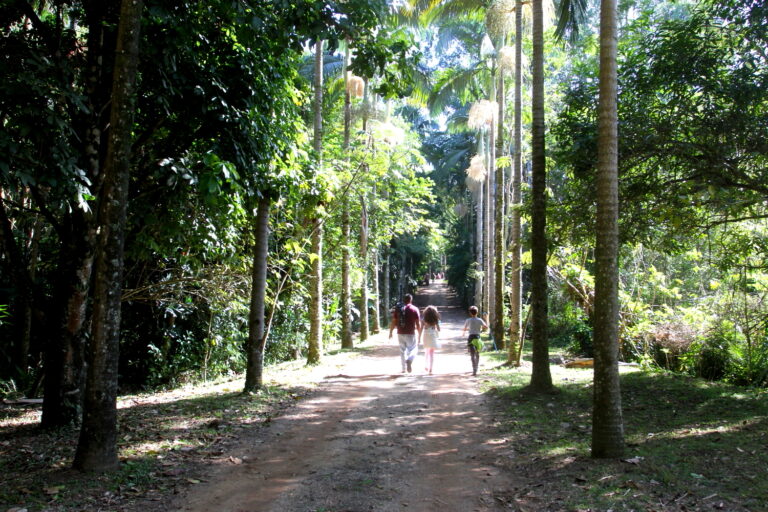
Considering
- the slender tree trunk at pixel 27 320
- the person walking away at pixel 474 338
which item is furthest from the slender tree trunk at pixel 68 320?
the person walking away at pixel 474 338

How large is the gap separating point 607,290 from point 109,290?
5.46 m

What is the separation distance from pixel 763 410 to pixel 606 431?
12.3 ft

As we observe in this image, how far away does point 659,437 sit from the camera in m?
6.95

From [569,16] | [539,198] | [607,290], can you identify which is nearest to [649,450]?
[607,290]

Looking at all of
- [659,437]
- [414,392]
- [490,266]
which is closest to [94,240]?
[414,392]

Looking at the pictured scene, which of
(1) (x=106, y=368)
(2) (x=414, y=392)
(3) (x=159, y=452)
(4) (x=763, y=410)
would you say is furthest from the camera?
(2) (x=414, y=392)

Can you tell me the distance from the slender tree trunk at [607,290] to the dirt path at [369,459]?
1341mm

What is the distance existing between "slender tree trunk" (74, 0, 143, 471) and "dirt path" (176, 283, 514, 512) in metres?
1.21

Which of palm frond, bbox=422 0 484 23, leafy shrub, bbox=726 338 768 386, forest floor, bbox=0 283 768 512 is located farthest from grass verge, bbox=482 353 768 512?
palm frond, bbox=422 0 484 23

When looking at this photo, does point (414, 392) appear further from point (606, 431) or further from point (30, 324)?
point (30, 324)

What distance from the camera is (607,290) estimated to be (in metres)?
6.10

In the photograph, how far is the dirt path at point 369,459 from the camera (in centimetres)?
520

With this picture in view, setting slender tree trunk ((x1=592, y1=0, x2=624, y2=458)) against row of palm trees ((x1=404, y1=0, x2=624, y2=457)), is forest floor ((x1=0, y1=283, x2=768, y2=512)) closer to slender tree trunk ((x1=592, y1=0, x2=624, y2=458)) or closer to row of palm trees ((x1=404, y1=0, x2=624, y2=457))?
slender tree trunk ((x1=592, y1=0, x2=624, y2=458))

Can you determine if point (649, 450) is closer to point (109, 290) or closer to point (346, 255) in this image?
point (109, 290)
